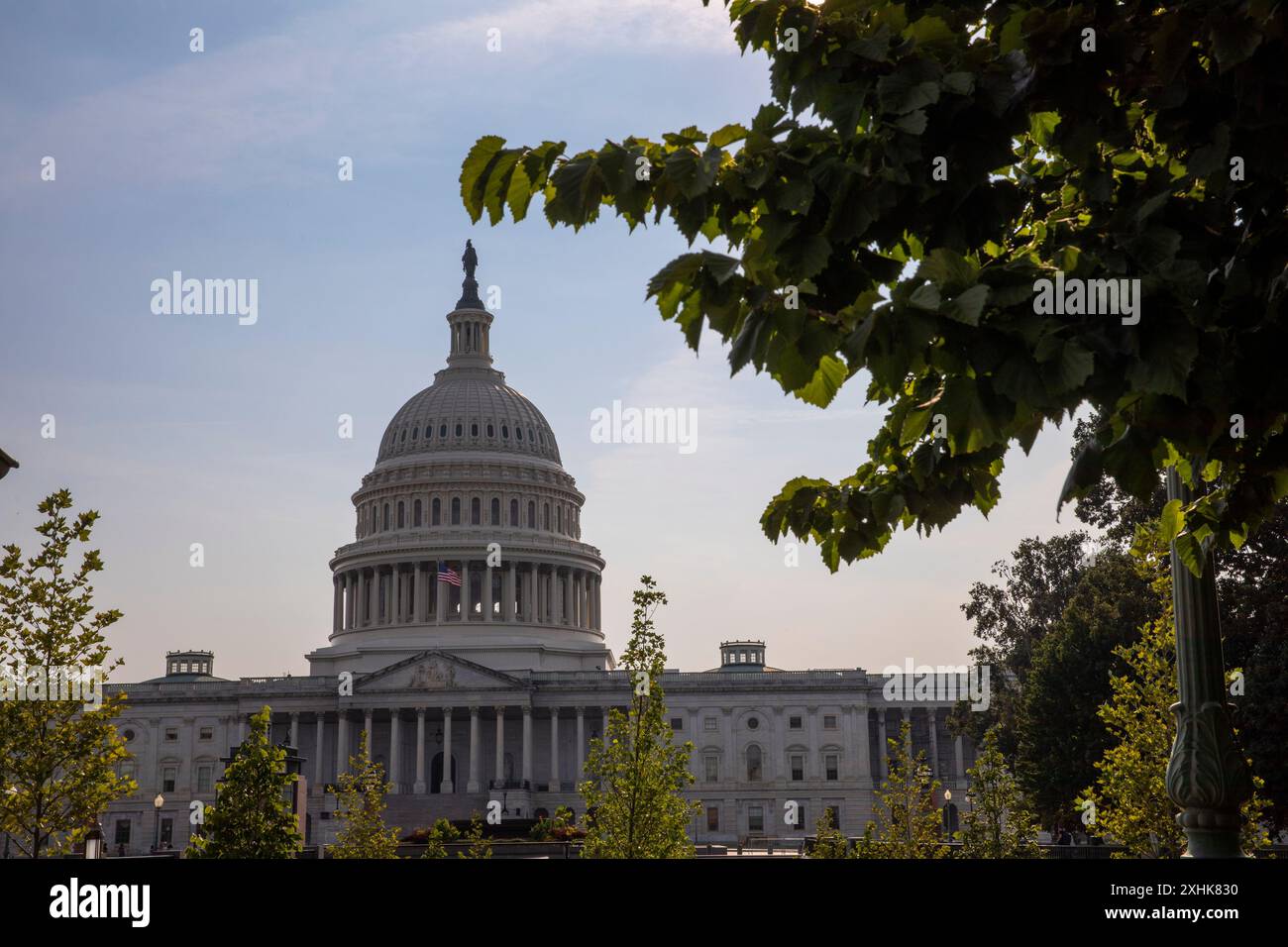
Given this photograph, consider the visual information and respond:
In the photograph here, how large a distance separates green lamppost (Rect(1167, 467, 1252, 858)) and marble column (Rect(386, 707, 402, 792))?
113854mm

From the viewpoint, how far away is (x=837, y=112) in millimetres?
6516

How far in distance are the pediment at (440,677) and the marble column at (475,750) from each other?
7.40 feet

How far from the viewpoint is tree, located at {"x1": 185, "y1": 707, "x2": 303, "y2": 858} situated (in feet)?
108

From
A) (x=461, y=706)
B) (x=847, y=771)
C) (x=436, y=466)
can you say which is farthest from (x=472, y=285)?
(x=847, y=771)

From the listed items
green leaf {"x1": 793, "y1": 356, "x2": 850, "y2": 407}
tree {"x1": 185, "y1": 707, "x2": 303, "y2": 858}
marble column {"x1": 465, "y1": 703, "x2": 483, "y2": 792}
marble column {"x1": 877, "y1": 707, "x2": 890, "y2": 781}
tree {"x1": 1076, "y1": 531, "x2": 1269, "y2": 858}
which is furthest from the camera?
marble column {"x1": 877, "y1": 707, "x2": 890, "y2": 781}

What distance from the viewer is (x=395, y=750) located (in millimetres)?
119000

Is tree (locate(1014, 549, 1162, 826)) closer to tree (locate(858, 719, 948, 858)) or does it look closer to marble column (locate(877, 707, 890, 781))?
tree (locate(858, 719, 948, 858))

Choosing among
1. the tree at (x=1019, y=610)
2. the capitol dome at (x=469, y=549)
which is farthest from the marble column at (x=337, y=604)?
the tree at (x=1019, y=610)

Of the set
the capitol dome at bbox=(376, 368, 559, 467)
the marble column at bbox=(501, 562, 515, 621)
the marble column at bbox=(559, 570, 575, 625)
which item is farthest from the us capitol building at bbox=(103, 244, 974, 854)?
the capitol dome at bbox=(376, 368, 559, 467)

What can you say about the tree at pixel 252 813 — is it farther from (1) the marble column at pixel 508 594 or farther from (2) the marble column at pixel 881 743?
(1) the marble column at pixel 508 594

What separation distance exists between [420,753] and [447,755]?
2269 millimetres

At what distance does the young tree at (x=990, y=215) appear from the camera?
6090 millimetres
